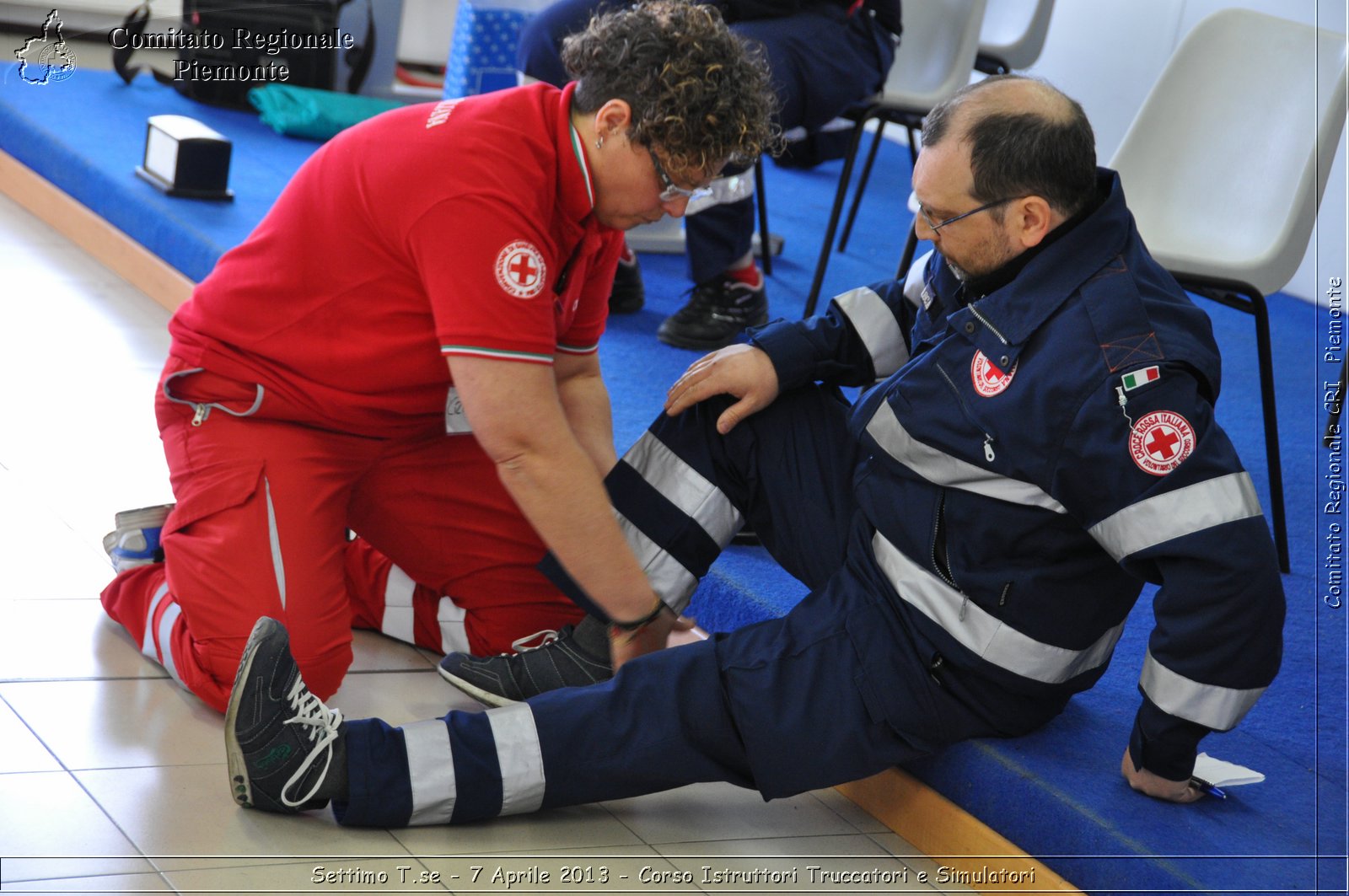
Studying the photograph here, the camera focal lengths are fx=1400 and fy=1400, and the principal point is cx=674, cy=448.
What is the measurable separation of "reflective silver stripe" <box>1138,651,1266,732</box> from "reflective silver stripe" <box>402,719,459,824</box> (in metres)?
0.82

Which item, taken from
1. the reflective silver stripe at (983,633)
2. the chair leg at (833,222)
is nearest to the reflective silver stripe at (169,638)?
the reflective silver stripe at (983,633)

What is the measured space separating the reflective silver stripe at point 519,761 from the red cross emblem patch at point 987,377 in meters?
0.67

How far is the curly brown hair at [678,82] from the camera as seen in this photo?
5.43 ft

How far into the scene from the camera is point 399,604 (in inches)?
84.7

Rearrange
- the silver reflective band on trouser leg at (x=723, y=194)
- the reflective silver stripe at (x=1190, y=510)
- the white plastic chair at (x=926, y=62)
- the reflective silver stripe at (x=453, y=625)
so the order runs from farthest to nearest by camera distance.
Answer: the white plastic chair at (x=926, y=62)
the silver reflective band on trouser leg at (x=723, y=194)
the reflective silver stripe at (x=453, y=625)
the reflective silver stripe at (x=1190, y=510)

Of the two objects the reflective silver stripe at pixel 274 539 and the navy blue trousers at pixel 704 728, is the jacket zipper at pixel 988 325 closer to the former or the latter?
the navy blue trousers at pixel 704 728

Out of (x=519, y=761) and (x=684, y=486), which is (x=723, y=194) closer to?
(x=684, y=486)

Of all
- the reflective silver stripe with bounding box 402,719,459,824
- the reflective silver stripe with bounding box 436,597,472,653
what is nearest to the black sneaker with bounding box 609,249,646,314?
the reflective silver stripe with bounding box 436,597,472,653

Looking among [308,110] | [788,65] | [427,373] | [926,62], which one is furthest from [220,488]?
[308,110]

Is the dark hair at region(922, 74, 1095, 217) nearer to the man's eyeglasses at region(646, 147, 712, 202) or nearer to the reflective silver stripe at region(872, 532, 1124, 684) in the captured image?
the man's eyeglasses at region(646, 147, 712, 202)

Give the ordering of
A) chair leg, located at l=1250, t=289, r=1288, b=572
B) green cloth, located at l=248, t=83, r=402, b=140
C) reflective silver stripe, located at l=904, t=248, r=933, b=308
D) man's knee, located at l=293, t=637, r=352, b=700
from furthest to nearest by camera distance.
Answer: green cloth, located at l=248, t=83, r=402, b=140 < chair leg, located at l=1250, t=289, r=1288, b=572 < reflective silver stripe, located at l=904, t=248, r=933, b=308 < man's knee, located at l=293, t=637, r=352, b=700

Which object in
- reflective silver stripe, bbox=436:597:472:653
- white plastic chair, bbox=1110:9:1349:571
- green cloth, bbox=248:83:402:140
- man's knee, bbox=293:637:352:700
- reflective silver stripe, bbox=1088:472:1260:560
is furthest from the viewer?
green cloth, bbox=248:83:402:140

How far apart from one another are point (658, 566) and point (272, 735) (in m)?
0.58

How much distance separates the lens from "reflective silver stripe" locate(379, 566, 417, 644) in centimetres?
215
